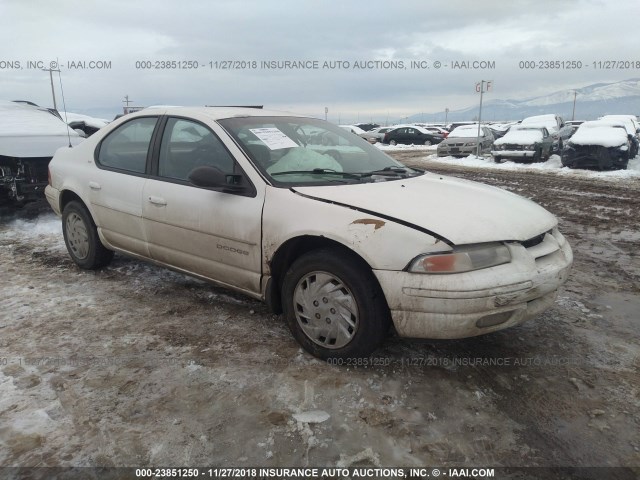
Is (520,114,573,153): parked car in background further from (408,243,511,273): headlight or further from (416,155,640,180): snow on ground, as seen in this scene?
(408,243,511,273): headlight

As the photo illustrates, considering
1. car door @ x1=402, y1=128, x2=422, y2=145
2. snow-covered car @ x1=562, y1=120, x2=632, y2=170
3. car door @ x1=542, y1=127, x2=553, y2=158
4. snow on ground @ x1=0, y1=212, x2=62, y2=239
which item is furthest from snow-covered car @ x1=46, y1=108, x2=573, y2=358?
car door @ x1=402, y1=128, x2=422, y2=145

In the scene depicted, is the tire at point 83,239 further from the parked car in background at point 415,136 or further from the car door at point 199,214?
the parked car in background at point 415,136

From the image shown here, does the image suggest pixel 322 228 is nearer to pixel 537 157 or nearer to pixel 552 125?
pixel 537 157

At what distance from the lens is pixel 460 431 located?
224cm

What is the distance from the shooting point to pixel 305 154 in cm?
337

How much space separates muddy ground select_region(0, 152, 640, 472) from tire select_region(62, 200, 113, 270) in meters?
0.49

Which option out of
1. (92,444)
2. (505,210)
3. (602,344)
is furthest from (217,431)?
(602,344)

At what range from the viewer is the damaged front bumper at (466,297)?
242cm

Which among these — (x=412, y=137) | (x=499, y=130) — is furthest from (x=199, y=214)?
(x=499, y=130)

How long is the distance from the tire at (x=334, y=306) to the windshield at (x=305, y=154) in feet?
2.00

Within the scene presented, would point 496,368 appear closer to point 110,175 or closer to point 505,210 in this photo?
point 505,210

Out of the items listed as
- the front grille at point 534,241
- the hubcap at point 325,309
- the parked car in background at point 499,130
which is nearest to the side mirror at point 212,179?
the hubcap at point 325,309

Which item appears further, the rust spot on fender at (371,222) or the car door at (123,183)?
the car door at (123,183)

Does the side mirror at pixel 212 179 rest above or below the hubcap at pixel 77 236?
above
